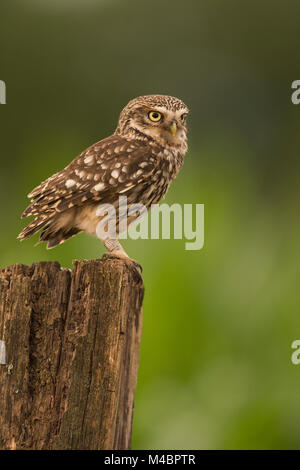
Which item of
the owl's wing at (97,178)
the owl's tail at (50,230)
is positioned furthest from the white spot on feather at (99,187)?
the owl's tail at (50,230)

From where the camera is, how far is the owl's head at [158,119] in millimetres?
3494

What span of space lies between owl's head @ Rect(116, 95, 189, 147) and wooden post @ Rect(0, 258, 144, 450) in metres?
1.19

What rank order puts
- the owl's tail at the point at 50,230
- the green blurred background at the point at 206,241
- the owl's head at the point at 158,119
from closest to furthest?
the owl's tail at the point at 50,230, the owl's head at the point at 158,119, the green blurred background at the point at 206,241

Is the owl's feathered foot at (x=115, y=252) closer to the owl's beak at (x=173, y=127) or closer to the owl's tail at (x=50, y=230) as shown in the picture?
the owl's tail at (x=50, y=230)

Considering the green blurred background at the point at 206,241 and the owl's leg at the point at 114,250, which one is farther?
the green blurred background at the point at 206,241

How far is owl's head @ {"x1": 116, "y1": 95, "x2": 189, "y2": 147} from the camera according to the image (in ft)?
11.5

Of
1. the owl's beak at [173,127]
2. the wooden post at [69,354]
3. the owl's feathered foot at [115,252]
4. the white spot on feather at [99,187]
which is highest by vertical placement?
the owl's beak at [173,127]

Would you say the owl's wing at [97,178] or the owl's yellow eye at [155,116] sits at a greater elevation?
the owl's yellow eye at [155,116]

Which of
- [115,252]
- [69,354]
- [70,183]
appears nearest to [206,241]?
[115,252]

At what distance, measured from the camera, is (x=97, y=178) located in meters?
3.28

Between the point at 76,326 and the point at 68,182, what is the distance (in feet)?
3.22

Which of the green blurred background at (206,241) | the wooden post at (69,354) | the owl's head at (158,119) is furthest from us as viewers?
the green blurred background at (206,241)

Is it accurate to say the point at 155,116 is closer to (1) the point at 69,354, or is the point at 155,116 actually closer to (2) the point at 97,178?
(2) the point at 97,178
